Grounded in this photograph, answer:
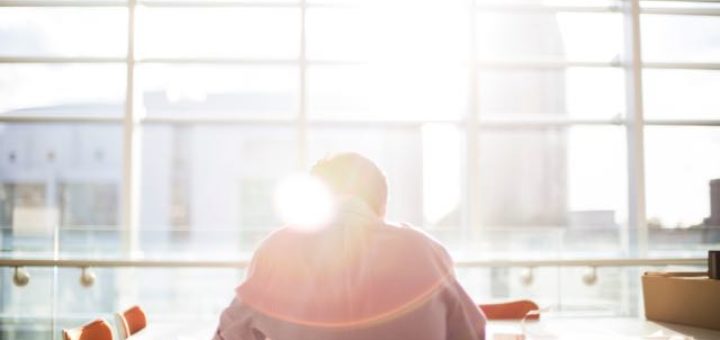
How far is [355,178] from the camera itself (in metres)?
1.87

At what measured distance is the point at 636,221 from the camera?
617cm

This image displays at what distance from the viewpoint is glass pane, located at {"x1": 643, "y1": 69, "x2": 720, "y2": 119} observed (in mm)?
6254

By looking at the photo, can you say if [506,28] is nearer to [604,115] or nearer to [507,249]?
[604,115]

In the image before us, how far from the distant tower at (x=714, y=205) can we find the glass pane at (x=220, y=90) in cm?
334

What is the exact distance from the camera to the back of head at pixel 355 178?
1.86m

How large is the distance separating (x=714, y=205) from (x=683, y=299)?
154 inches

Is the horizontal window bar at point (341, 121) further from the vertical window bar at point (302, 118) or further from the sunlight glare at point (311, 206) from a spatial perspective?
the sunlight glare at point (311, 206)

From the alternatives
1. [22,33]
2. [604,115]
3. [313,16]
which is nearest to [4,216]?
[22,33]

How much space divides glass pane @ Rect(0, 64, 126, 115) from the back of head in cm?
461

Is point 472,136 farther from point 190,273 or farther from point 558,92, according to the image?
point 190,273

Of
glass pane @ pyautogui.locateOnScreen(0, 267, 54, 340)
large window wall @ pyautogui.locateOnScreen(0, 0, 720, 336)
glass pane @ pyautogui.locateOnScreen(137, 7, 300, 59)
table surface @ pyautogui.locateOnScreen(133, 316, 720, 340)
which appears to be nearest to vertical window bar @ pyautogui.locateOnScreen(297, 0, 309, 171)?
large window wall @ pyautogui.locateOnScreen(0, 0, 720, 336)

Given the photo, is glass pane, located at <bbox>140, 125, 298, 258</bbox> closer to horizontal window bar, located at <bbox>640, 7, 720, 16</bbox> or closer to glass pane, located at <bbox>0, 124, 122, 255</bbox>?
glass pane, located at <bbox>0, 124, 122, 255</bbox>

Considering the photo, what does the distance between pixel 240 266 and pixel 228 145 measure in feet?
4.75

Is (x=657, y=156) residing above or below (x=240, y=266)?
above
